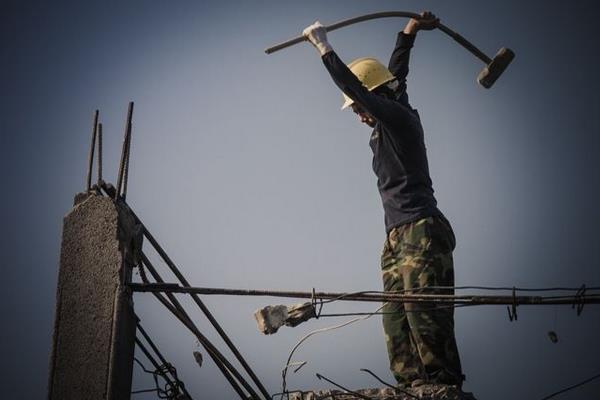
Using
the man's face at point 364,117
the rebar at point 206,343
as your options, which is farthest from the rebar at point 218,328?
the man's face at point 364,117

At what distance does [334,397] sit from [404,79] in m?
3.55

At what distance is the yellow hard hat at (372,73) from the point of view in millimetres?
6477

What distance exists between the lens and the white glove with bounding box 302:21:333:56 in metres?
5.96

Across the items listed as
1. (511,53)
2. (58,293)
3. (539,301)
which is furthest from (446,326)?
(511,53)

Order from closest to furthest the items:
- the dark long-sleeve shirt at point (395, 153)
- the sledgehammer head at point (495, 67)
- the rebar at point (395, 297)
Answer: the rebar at point (395, 297) → the dark long-sleeve shirt at point (395, 153) → the sledgehammer head at point (495, 67)

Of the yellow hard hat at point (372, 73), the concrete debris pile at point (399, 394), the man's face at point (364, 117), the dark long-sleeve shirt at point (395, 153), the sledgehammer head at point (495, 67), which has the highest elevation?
the sledgehammer head at point (495, 67)

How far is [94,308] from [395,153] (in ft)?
9.48

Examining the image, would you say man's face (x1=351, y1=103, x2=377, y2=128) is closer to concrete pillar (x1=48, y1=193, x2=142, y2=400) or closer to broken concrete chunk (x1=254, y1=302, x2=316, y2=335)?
broken concrete chunk (x1=254, y1=302, x2=316, y2=335)

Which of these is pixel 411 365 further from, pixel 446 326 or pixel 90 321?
pixel 90 321

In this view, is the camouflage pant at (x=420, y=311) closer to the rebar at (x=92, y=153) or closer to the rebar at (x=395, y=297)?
the rebar at (x=395, y=297)

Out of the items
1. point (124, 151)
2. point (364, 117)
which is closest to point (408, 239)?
point (364, 117)

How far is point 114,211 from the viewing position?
527cm

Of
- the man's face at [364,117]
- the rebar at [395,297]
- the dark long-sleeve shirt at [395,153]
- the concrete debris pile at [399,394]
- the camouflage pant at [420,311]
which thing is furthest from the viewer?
the man's face at [364,117]

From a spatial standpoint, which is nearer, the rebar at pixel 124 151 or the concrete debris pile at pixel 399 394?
the concrete debris pile at pixel 399 394
